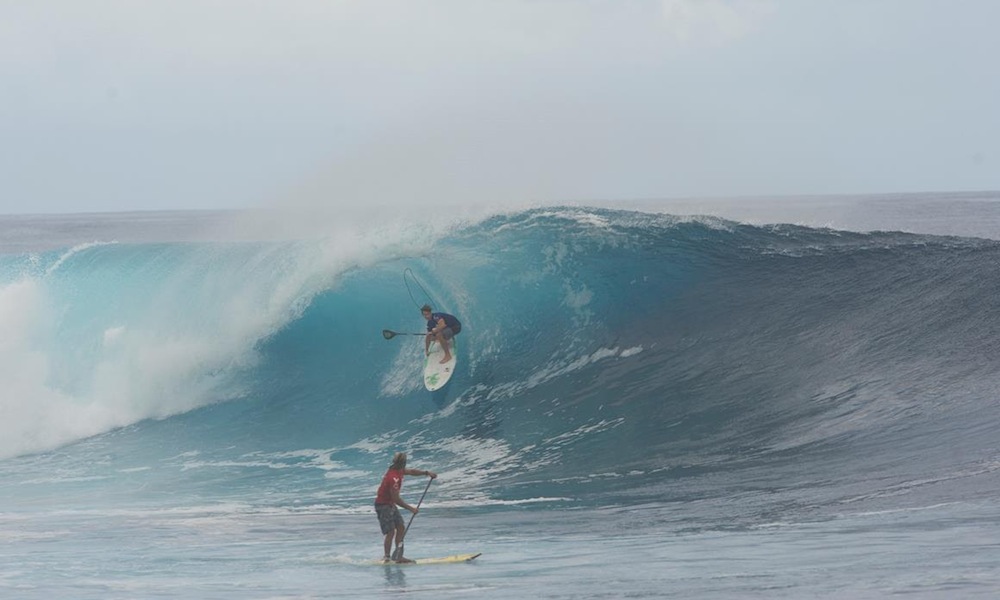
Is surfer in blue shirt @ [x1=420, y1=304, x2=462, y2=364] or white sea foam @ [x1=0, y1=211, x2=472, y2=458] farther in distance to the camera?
white sea foam @ [x1=0, y1=211, x2=472, y2=458]

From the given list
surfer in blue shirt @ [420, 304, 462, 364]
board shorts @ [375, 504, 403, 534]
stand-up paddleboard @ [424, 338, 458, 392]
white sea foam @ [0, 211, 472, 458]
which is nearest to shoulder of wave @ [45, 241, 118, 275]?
white sea foam @ [0, 211, 472, 458]

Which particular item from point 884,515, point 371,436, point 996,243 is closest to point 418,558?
point 884,515

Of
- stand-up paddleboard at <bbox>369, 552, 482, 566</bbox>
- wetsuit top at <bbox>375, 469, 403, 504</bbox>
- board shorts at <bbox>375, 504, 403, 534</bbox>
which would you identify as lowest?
stand-up paddleboard at <bbox>369, 552, 482, 566</bbox>

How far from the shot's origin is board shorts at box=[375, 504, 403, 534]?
8.59 m

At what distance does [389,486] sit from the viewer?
8.73 meters

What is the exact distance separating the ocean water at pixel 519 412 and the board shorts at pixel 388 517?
326 millimetres

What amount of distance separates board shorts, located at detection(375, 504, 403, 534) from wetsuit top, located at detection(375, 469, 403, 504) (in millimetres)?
39

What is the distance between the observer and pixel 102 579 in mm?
8172

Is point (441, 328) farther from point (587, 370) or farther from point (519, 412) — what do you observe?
point (587, 370)

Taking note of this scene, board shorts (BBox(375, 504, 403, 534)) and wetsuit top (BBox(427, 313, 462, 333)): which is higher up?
wetsuit top (BBox(427, 313, 462, 333))

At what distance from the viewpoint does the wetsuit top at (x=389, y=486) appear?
866 centimetres

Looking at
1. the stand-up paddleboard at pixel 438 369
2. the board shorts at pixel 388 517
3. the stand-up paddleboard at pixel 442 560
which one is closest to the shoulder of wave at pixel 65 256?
the stand-up paddleboard at pixel 438 369

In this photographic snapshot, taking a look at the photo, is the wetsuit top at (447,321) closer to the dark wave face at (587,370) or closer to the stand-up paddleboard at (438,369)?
the stand-up paddleboard at (438,369)

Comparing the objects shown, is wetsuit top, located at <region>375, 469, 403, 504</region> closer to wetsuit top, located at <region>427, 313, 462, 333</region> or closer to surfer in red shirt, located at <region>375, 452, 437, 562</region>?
surfer in red shirt, located at <region>375, 452, 437, 562</region>
